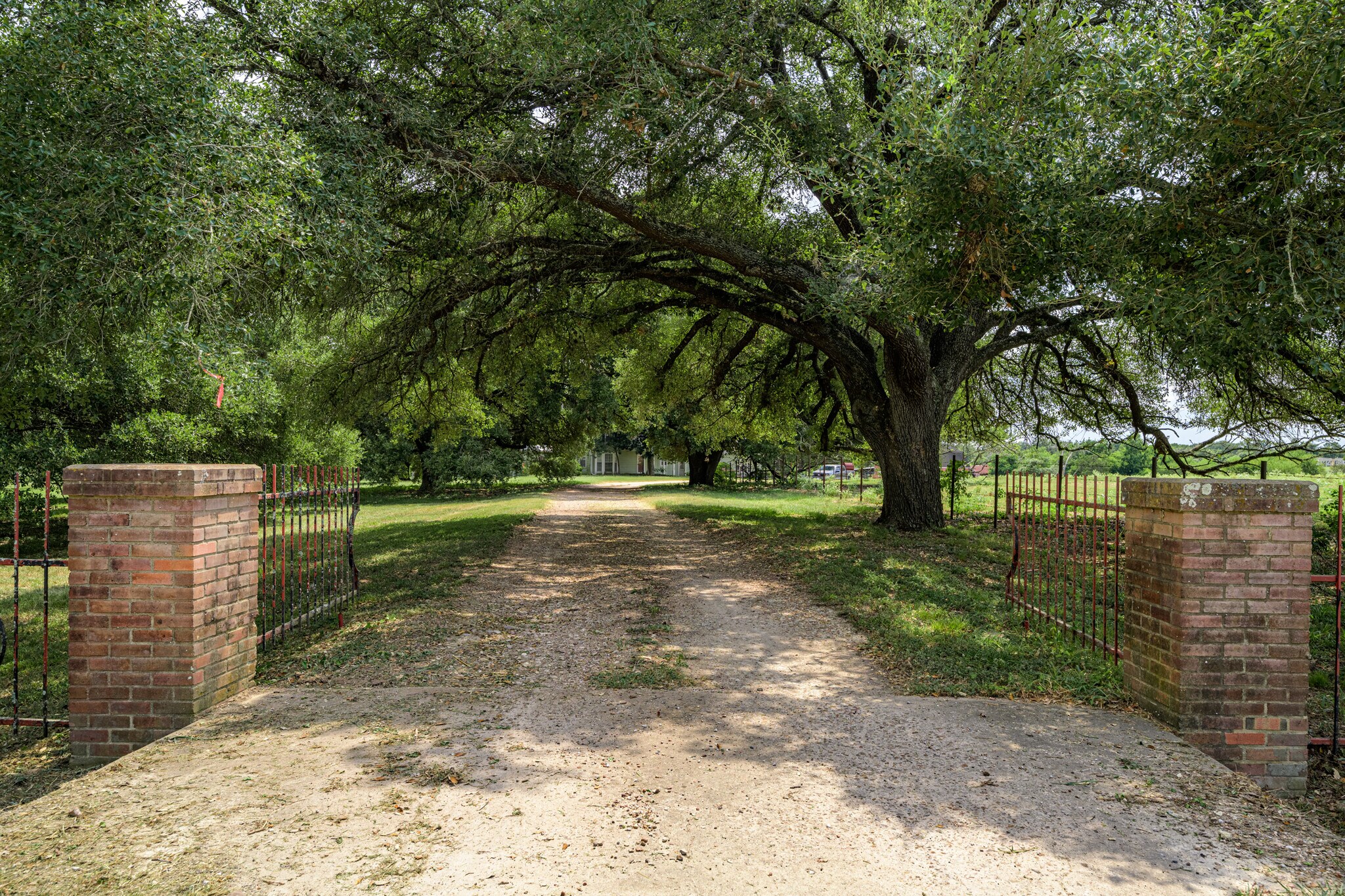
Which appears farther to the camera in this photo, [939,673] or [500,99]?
[500,99]

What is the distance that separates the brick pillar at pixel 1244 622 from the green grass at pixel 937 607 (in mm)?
878

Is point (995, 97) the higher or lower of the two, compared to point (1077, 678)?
higher

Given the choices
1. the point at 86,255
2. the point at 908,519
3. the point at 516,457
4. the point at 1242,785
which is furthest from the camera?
the point at 516,457

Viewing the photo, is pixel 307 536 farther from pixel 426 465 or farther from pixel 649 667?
pixel 426 465

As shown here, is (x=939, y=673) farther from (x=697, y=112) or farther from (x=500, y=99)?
(x=500, y=99)

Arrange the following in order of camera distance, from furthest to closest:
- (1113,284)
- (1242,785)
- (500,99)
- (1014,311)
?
1. (500,99)
2. (1014,311)
3. (1113,284)
4. (1242,785)

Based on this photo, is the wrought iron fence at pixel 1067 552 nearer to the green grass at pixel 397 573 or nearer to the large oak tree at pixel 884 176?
the large oak tree at pixel 884 176

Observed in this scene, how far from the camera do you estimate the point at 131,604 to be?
15.3 ft

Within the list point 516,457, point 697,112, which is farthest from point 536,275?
point 516,457

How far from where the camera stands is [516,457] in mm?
32906

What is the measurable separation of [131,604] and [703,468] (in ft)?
111

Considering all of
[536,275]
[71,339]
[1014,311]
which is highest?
[536,275]

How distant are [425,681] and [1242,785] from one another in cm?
528

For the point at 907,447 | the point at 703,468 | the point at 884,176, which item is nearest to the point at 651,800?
the point at 884,176
